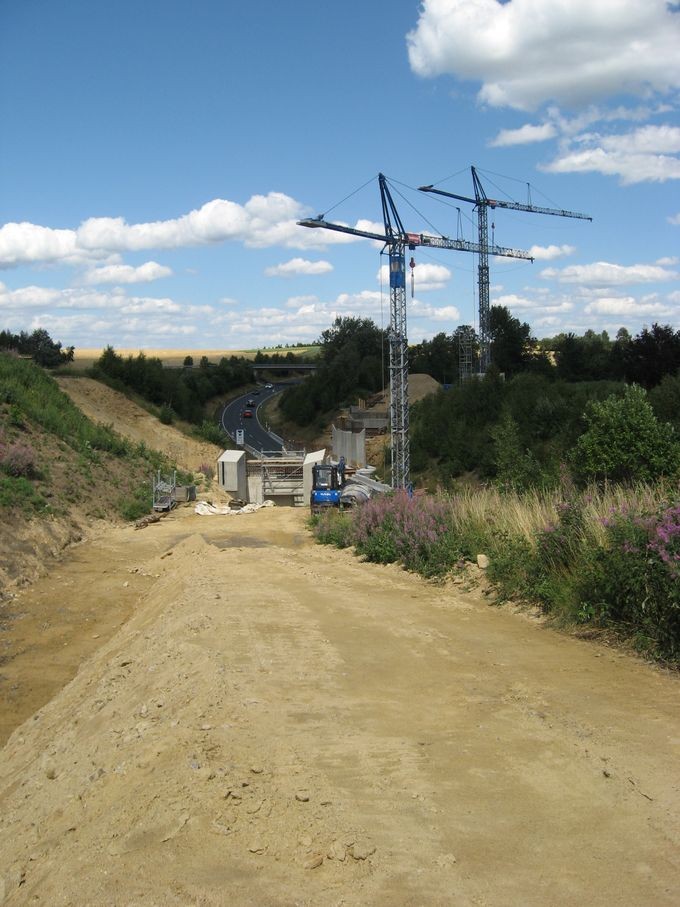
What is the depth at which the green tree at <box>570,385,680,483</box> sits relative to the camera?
27.0 meters

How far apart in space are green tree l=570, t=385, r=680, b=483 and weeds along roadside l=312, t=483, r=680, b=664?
13.1 metres

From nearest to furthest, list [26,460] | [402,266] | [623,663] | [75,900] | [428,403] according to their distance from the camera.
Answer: [75,900] → [623,663] → [26,460] → [402,266] → [428,403]

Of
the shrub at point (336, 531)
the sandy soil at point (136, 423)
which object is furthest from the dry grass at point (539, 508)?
the sandy soil at point (136, 423)

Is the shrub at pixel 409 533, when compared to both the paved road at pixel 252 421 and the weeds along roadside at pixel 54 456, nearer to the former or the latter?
the weeds along roadside at pixel 54 456

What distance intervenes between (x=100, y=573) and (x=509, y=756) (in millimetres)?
17120

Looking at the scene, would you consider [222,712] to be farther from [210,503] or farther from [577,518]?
[210,503]

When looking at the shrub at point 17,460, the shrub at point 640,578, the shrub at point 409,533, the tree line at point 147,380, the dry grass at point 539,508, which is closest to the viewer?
the shrub at point 640,578

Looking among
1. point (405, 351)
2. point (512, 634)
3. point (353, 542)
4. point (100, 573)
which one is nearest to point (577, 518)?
point (512, 634)

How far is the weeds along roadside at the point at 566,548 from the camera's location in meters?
8.29

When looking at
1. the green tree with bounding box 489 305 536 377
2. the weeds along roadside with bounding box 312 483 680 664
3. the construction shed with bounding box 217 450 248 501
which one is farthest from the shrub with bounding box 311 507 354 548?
the green tree with bounding box 489 305 536 377

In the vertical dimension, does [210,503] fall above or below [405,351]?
below

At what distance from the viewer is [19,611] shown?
683 inches

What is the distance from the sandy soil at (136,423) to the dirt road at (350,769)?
129ft

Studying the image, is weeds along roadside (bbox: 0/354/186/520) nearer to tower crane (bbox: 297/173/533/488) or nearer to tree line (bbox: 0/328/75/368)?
tower crane (bbox: 297/173/533/488)
